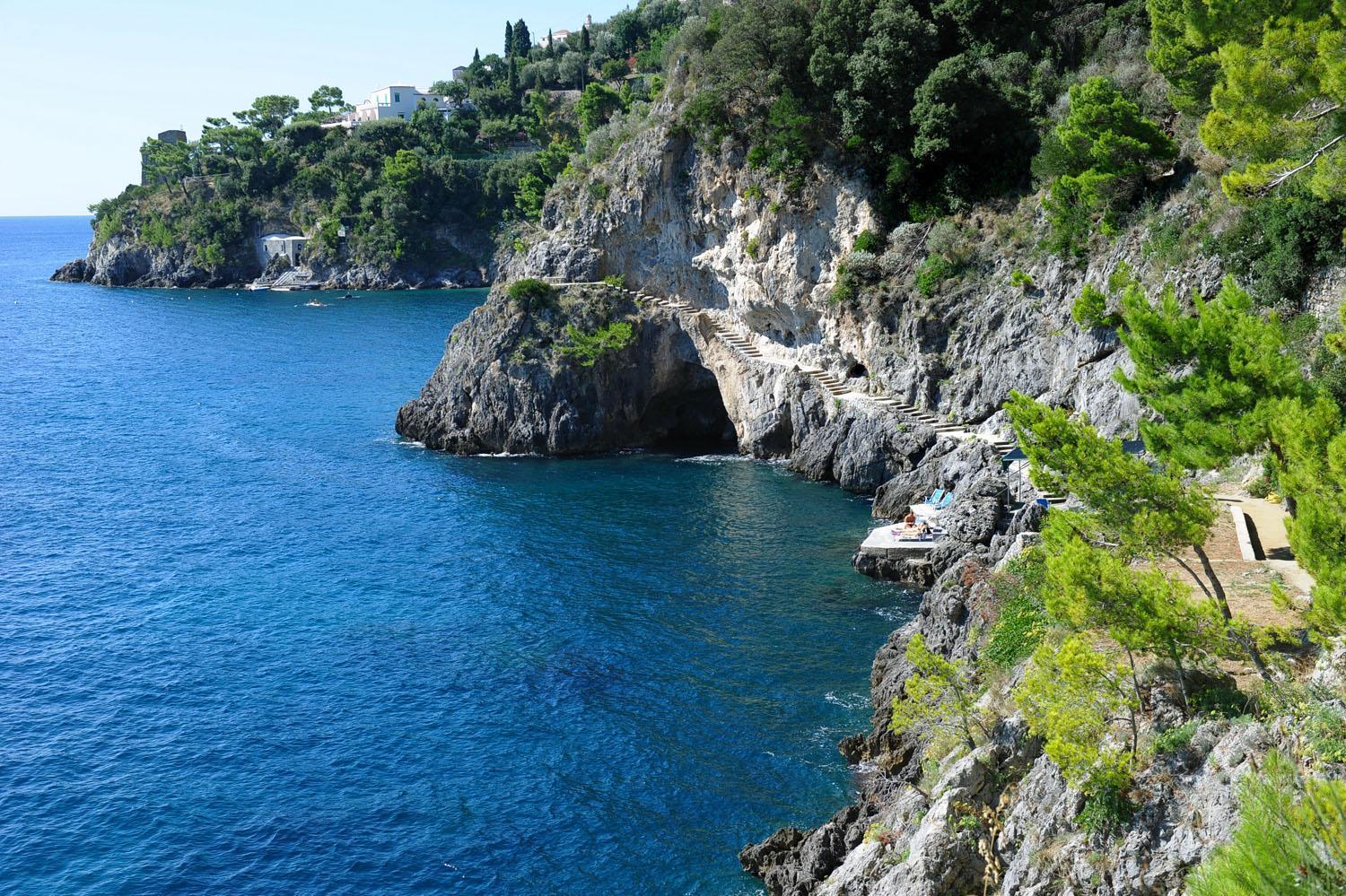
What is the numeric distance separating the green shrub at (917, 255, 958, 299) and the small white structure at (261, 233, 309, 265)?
125m

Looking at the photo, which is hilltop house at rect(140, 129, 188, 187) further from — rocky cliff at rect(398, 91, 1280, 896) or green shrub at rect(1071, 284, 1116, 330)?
green shrub at rect(1071, 284, 1116, 330)

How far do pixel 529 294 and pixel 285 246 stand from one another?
10506 centimetres

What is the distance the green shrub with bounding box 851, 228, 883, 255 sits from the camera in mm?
60469

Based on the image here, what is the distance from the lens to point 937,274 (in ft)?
187

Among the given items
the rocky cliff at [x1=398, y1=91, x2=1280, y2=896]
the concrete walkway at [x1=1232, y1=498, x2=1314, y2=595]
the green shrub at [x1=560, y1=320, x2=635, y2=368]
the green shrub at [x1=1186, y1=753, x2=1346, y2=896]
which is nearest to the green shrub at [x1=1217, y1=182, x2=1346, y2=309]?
the rocky cliff at [x1=398, y1=91, x2=1280, y2=896]

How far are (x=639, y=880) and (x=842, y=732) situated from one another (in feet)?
28.9

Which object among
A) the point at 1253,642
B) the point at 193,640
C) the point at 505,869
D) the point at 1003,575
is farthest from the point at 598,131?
the point at 1253,642

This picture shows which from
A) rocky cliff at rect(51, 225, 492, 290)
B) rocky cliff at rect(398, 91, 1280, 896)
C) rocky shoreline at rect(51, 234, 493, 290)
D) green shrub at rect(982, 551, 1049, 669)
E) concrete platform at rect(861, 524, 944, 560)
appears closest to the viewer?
rocky cliff at rect(398, 91, 1280, 896)

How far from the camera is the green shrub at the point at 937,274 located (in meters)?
56.9

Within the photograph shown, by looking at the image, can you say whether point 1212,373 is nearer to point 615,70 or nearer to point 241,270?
point 615,70

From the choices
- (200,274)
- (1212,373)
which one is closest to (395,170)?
(200,274)

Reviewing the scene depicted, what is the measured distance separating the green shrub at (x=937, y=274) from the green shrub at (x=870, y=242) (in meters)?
4.24

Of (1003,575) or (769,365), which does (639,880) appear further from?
(769,365)

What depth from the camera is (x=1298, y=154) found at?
36.5 metres
